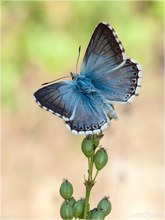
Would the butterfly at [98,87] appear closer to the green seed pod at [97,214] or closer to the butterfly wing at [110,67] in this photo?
the butterfly wing at [110,67]

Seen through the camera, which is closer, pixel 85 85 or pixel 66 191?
pixel 66 191

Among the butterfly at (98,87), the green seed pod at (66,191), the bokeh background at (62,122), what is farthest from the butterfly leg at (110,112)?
the bokeh background at (62,122)

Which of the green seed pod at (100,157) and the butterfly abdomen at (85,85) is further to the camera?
the butterfly abdomen at (85,85)

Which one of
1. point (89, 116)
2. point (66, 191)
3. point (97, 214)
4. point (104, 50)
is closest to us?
point (97, 214)

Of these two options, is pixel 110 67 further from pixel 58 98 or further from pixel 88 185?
pixel 88 185

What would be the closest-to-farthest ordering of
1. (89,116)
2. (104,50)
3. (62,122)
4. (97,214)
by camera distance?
1. (97,214)
2. (89,116)
3. (104,50)
4. (62,122)

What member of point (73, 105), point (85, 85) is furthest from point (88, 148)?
point (85, 85)

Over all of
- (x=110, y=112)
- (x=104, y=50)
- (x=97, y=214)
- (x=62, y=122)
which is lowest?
(x=97, y=214)
